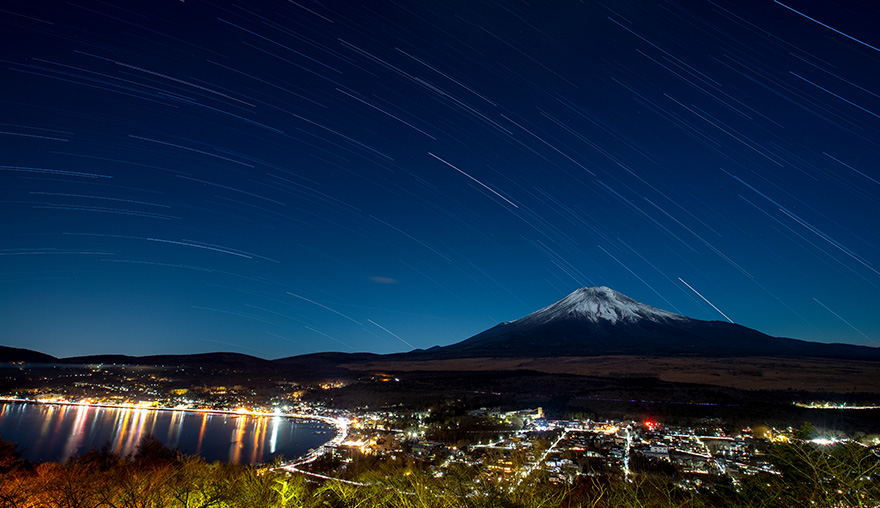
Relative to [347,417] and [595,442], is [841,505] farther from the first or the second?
[347,417]

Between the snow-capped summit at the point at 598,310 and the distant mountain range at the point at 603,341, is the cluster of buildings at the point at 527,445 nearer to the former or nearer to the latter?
the distant mountain range at the point at 603,341

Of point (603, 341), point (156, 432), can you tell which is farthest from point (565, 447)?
point (603, 341)

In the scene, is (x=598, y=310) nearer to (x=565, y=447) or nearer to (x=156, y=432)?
(x=565, y=447)

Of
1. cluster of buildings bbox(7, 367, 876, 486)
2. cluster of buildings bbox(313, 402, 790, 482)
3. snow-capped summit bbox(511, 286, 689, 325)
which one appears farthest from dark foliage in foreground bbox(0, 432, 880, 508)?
snow-capped summit bbox(511, 286, 689, 325)

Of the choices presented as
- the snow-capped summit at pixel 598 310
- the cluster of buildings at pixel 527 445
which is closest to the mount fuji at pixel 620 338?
Result: the snow-capped summit at pixel 598 310

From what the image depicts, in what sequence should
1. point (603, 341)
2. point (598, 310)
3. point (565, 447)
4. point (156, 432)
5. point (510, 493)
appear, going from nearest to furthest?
point (510, 493) → point (565, 447) → point (156, 432) → point (603, 341) → point (598, 310)

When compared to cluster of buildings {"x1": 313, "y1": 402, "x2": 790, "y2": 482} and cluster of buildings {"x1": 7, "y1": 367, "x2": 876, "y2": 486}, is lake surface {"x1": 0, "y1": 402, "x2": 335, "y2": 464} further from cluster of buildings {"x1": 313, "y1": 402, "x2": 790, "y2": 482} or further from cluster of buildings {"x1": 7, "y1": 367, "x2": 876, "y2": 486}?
cluster of buildings {"x1": 313, "y1": 402, "x2": 790, "y2": 482}

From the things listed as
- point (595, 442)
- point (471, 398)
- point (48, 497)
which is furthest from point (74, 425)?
point (595, 442)
